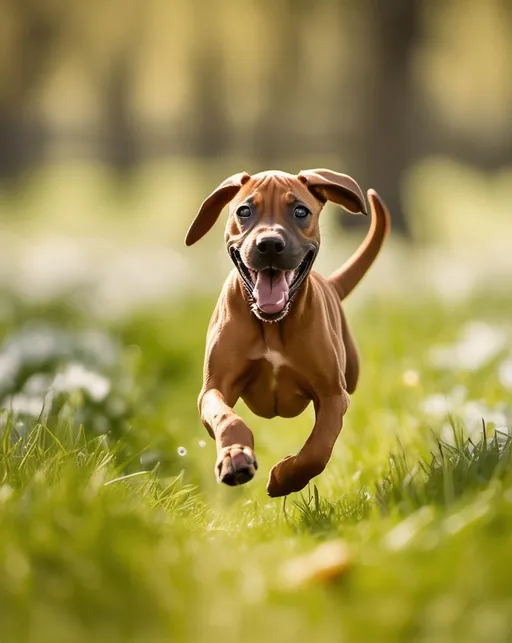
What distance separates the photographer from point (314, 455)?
329cm

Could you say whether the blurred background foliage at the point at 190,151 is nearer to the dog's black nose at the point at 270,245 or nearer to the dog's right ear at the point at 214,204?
the dog's right ear at the point at 214,204

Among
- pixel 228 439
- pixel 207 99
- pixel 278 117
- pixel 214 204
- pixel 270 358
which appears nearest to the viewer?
pixel 228 439

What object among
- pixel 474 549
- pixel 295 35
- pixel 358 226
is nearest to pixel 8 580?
pixel 474 549

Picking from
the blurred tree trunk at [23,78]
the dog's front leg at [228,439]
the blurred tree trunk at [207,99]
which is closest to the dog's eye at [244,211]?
the dog's front leg at [228,439]

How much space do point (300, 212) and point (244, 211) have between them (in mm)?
187

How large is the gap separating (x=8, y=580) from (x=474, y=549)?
4.05 feet

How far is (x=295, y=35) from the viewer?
14.8m

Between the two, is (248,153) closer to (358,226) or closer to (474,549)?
(358,226)

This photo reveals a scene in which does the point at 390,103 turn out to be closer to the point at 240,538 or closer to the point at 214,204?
the point at 214,204

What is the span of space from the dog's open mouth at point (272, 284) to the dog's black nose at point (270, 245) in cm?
10

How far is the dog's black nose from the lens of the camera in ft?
10.4

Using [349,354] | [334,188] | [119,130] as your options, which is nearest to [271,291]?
[334,188]

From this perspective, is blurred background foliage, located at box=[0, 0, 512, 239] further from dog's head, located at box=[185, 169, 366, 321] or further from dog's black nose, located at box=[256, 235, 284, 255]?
dog's black nose, located at box=[256, 235, 284, 255]

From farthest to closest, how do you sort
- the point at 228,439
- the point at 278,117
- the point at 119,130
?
the point at 119,130 → the point at 278,117 → the point at 228,439
